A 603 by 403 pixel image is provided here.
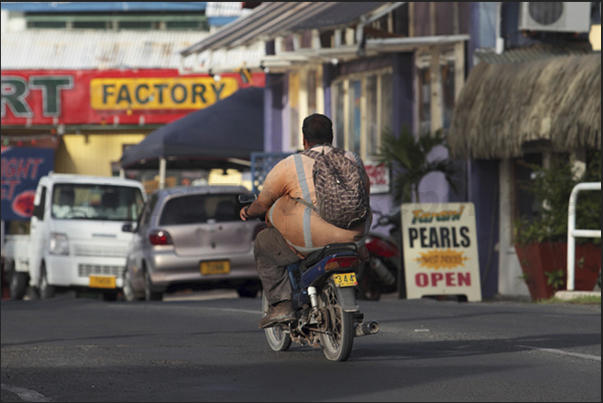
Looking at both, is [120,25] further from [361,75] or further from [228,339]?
[228,339]

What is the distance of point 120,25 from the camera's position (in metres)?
47.1

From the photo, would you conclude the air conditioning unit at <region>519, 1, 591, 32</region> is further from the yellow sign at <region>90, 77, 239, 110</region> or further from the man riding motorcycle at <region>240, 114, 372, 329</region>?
the yellow sign at <region>90, 77, 239, 110</region>

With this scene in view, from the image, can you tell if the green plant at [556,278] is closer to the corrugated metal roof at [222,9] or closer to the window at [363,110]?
the window at [363,110]

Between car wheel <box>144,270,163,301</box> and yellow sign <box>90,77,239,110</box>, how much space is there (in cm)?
2271

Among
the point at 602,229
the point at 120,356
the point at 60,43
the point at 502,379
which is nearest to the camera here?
the point at 502,379

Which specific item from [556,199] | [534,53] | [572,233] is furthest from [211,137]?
[572,233]

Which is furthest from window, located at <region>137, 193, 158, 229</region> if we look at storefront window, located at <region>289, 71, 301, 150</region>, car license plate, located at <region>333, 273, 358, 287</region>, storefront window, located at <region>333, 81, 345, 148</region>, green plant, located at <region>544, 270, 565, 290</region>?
car license plate, located at <region>333, 273, 358, 287</region>

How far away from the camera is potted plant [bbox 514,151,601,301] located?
15.7 m

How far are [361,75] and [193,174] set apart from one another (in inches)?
738

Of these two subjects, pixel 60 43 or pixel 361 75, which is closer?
pixel 361 75

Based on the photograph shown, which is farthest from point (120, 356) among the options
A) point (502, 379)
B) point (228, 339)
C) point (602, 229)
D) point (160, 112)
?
point (160, 112)

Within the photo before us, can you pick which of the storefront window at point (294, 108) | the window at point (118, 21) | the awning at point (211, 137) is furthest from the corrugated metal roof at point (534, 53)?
the window at point (118, 21)

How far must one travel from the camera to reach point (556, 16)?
19.2m

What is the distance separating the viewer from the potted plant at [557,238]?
51.4ft
